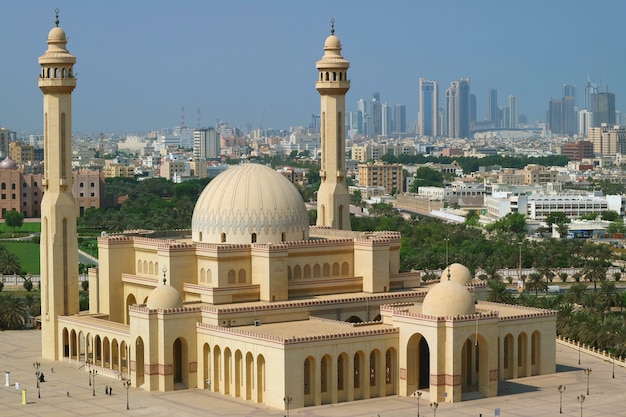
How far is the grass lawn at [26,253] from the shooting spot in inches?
3659

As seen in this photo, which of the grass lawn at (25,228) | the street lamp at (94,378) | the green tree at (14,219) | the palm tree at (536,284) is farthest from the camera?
the green tree at (14,219)

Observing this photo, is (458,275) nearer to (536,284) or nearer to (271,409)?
(271,409)

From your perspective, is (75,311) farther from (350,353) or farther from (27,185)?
(27,185)

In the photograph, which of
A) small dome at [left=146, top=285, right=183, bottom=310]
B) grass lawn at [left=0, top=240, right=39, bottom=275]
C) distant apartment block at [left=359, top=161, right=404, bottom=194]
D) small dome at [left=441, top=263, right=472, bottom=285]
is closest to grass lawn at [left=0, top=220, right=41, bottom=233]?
grass lawn at [left=0, top=240, right=39, bottom=275]

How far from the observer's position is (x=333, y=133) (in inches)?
2408

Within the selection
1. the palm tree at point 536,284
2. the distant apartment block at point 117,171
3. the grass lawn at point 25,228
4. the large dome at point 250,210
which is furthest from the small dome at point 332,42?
the distant apartment block at point 117,171

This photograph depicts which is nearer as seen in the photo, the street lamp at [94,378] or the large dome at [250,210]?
the street lamp at [94,378]

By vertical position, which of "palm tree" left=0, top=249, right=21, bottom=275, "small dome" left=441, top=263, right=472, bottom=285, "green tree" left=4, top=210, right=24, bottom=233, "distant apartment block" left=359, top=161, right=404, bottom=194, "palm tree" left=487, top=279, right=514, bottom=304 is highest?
"distant apartment block" left=359, top=161, right=404, bottom=194

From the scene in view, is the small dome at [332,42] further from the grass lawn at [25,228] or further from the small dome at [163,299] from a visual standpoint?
the grass lawn at [25,228]

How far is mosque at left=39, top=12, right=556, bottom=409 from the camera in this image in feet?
158

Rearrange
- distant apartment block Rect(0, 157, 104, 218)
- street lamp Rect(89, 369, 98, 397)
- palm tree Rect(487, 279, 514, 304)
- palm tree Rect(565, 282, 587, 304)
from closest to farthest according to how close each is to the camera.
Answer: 1. street lamp Rect(89, 369, 98, 397)
2. palm tree Rect(487, 279, 514, 304)
3. palm tree Rect(565, 282, 587, 304)
4. distant apartment block Rect(0, 157, 104, 218)

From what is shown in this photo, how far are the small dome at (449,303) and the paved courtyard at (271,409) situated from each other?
308 centimetres

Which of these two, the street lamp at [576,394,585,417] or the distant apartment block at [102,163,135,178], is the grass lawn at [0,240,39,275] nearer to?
the street lamp at [576,394,585,417]

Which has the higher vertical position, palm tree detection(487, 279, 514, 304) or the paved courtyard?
palm tree detection(487, 279, 514, 304)
